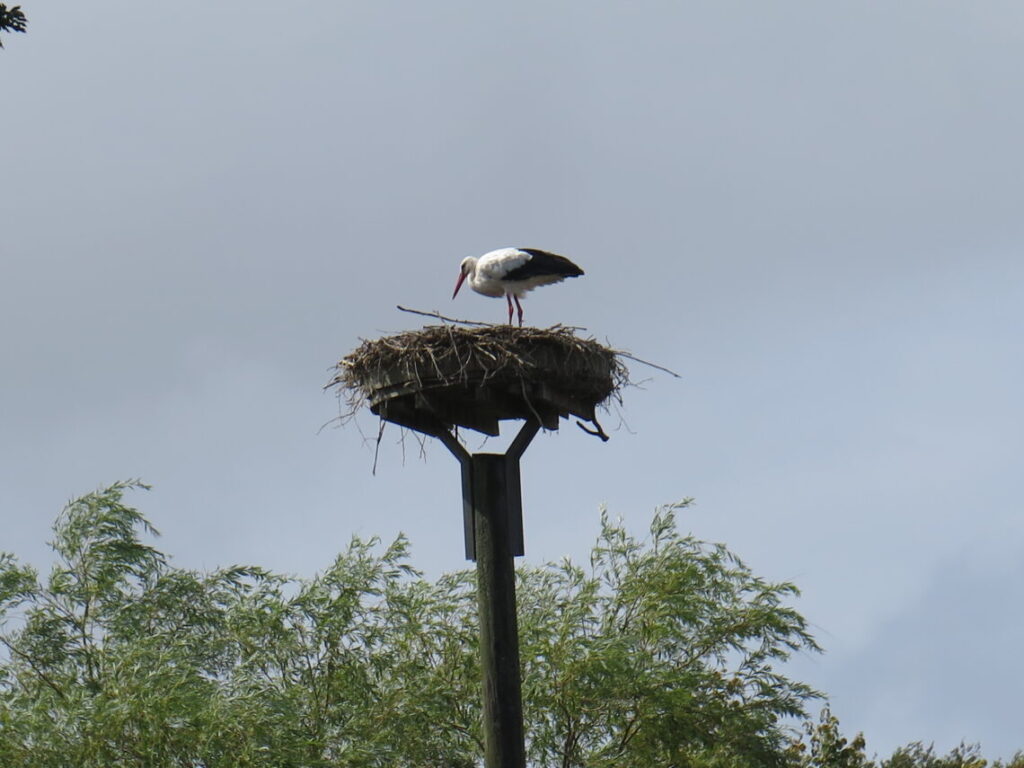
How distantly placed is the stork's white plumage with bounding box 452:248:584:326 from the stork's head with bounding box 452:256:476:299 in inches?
34.6

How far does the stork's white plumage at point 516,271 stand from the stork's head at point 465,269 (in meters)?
0.88

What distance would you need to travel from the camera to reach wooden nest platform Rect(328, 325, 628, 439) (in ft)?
25.5

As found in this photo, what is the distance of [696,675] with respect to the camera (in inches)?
579

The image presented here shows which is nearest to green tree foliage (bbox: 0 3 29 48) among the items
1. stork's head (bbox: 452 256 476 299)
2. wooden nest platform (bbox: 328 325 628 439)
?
wooden nest platform (bbox: 328 325 628 439)

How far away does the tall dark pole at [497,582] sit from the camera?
695 cm

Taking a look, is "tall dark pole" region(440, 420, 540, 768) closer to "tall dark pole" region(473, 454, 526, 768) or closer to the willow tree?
"tall dark pole" region(473, 454, 526, 768)

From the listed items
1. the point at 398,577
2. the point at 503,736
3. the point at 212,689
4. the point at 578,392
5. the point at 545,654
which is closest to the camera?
the point at 503,736

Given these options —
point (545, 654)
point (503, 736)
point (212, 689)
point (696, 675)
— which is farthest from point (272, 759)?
point (503, 736)

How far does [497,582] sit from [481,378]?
40.9 inches

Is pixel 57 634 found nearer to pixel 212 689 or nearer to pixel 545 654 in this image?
pixel 212 689

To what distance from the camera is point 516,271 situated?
11.3 meters

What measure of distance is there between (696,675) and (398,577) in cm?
271

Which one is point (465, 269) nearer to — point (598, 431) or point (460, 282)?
point (460, 282)

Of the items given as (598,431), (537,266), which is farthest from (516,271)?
(598,431)
